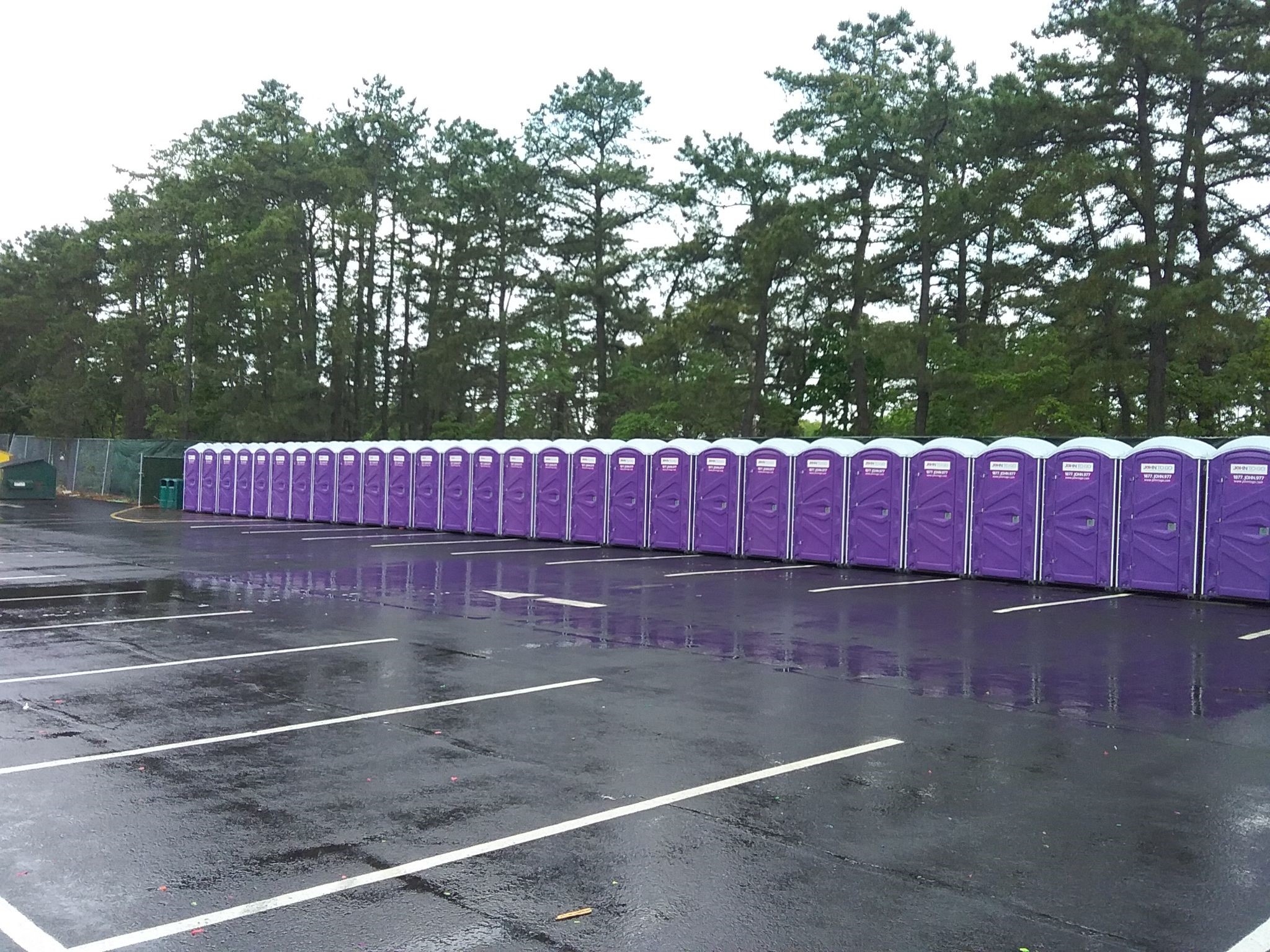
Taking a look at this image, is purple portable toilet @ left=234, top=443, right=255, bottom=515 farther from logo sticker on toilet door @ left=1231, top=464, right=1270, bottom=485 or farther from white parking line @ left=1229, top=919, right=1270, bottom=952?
white parking line @ left=1229, top=919, right=1270, bottom=952

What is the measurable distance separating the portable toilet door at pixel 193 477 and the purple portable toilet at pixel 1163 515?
1037 inches

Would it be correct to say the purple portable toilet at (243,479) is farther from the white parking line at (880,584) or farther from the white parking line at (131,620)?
the white parking line at (880,584)

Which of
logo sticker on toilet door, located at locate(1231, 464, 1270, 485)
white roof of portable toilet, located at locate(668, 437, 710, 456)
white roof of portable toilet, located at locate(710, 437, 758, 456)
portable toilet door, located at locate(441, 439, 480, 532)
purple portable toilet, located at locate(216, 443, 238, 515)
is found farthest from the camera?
purple portable toilet, located at locate(216, 443, 238, 515)

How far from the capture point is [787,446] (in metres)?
19.8

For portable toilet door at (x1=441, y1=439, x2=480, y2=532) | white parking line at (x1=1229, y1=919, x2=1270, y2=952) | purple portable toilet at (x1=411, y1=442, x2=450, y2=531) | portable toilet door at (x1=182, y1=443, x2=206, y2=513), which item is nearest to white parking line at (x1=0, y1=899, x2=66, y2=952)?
white parking line at (x1=1229, y1=919, x2=1270, y2=952)

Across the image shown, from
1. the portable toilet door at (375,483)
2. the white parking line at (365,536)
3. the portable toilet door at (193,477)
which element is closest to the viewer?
the white parking line at (365,536)

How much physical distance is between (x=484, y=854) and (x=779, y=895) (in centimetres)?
137

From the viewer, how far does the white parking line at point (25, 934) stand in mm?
4086

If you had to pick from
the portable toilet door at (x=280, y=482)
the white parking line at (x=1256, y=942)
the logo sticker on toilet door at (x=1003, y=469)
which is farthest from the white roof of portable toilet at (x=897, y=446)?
the portable toilet door at (x=280, y=482)

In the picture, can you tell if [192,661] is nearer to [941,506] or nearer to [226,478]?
[941,506]

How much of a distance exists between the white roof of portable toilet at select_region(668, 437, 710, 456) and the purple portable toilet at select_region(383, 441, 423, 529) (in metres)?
7.59

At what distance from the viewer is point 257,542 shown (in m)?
22.3

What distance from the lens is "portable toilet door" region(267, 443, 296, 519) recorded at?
29.9 meters

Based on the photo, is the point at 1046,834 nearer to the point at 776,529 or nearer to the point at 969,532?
the point at 969,532
